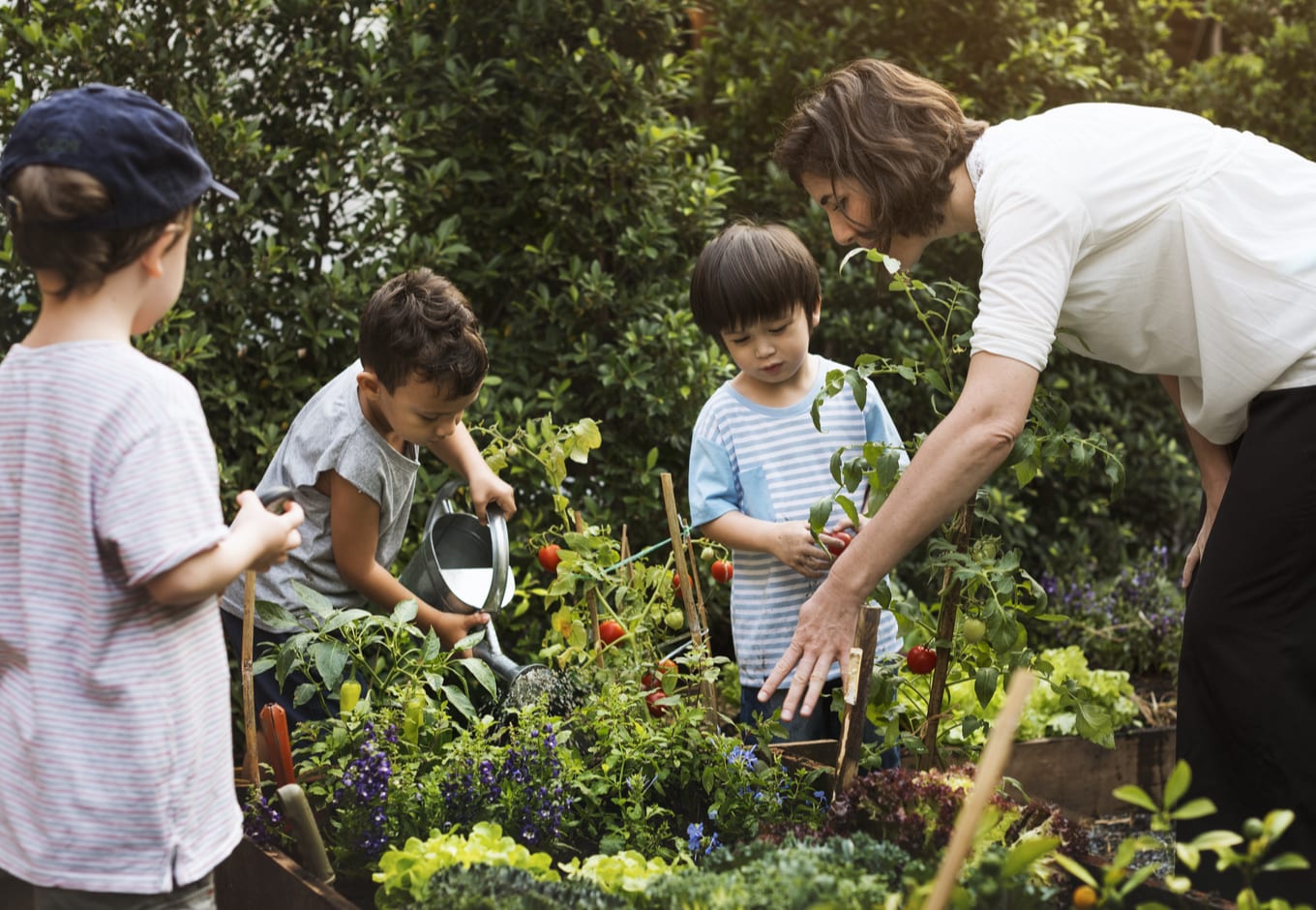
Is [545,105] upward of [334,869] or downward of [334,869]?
upward

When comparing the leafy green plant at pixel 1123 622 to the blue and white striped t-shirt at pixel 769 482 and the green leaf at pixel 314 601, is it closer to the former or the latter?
the blue and white striped t-shirt at pixel 769 482

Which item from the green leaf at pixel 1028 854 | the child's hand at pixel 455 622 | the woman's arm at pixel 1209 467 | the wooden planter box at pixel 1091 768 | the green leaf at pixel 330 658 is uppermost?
the woman's arm at pixel 1209 467

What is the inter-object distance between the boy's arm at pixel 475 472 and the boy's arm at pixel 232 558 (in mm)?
1062

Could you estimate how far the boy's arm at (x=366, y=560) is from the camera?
7.82ft

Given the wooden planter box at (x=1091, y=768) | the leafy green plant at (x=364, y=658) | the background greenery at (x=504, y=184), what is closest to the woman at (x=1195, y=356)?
the leafy green plant at (x=364, y=658)

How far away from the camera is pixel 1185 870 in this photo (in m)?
2.20

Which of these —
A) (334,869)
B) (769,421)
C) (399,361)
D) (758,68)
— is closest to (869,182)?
(769,421)

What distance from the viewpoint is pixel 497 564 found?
2447 millimetres

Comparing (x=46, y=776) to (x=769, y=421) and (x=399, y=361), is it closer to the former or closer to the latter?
(x=399, y=361)

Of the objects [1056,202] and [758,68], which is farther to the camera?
[758,68]

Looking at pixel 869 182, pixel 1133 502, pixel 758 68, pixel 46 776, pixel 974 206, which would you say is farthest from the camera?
pixel 1133 502

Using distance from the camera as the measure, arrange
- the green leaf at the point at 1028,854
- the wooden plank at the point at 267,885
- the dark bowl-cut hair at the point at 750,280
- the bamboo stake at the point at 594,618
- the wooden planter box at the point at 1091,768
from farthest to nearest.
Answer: the wooden planter box at the point at 1091,768 → the bamboo stake at the point at 594,618 → the dark bowl-cut hair at the point at 750,280 → the wooden plank at the point at 267,885 → the green leaf at the point at 1028,854

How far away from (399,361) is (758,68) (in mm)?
2777

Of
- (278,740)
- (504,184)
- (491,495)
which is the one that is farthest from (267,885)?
(504,184)
